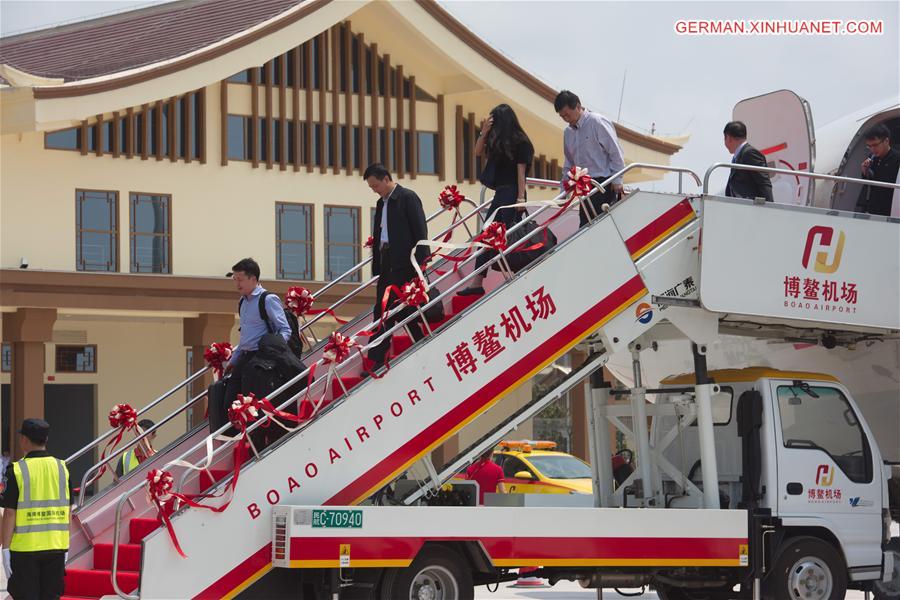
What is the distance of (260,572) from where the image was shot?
31.5 feet

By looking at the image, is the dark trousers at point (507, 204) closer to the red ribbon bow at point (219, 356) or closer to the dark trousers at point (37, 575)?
the red ribbon bow at point (219, 356)

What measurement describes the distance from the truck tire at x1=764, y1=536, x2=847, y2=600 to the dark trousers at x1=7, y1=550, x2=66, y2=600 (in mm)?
5789

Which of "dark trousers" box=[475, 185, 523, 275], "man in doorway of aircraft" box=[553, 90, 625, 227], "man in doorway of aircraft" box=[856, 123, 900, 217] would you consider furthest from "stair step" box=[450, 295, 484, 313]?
"man in doorway of aircraft" box=[856, 123, 900, 217]

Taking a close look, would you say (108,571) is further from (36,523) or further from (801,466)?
(801,466)

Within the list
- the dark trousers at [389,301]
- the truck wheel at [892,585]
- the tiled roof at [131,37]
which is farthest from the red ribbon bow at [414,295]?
the tiled roof at [131,37]

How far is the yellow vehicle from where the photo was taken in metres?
22.3

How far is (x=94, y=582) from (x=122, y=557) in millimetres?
262

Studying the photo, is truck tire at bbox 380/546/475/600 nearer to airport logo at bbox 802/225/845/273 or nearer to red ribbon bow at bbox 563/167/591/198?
red ribbon bow at bbox 563/167/591/198

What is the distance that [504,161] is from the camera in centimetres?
1191

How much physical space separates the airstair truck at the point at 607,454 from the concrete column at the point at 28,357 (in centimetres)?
1739

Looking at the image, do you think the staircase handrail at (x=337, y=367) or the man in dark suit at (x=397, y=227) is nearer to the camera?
the staircase handrail at (x=337, y=367)

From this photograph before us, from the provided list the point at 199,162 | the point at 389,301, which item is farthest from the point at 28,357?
the point at 389,301

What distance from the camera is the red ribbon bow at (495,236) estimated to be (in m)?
10.9

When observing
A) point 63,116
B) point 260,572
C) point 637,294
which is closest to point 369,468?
point 260,572
